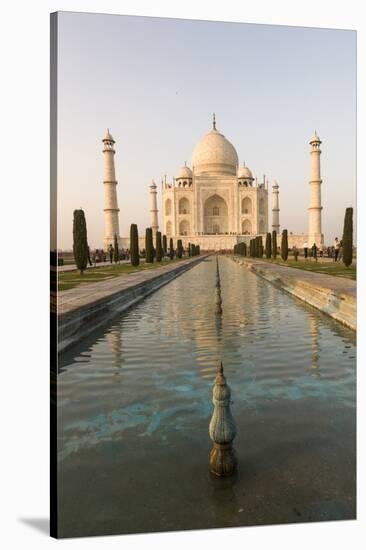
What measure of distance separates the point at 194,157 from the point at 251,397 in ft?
133

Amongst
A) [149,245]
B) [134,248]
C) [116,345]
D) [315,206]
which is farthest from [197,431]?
[315,206]

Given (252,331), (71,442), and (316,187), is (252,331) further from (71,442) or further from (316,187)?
(316,187)

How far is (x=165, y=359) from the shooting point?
3729 millimetres

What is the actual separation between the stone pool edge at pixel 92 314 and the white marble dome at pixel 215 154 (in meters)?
33.6

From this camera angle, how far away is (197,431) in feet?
A: 7.55

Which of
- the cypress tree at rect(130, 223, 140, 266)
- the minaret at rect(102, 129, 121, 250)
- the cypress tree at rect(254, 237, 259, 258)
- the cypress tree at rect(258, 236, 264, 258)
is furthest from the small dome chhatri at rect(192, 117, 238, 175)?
the cypress tree at rect(130, 223, 140, 266)

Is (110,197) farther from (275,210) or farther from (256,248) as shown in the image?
(275,210)

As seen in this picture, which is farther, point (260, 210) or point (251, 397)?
point (260, 210)

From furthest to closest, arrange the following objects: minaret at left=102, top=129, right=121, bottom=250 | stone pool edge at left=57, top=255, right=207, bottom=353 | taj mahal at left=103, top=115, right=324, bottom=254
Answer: taj mahal at left=103, top=115, right=324, bottom=254 < minaret at left=102, top=129, right=121, bottom=250 < stone pool edge at left=57, top=255, right=207, bottom=353

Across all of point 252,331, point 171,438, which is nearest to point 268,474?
point 171,438

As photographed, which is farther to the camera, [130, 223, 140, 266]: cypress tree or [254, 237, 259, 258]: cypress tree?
[254, 237, 259, 258]: cypress tree

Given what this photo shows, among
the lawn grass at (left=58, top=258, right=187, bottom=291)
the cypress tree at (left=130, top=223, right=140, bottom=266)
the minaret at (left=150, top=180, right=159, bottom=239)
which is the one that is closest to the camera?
the lawn grass at (left=58, top=258, right=187, bottom=291)

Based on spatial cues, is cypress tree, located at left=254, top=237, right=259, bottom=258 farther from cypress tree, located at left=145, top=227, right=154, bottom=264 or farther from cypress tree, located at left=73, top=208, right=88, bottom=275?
cypress tree, located at left=73, top=208, right=88, bottom=275

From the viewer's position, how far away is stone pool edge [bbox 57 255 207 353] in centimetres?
410
